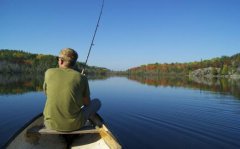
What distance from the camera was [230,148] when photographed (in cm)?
945

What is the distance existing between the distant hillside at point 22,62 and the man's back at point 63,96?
449 ft

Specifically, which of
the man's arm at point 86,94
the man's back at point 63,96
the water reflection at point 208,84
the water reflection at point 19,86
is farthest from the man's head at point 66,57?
the water reflection at point 208,84

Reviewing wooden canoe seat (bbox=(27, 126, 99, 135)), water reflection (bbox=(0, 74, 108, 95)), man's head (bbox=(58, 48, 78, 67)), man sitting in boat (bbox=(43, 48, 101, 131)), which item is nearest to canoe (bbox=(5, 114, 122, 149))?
wooden canoe seat (bbox=(27, 126, 99, 135))

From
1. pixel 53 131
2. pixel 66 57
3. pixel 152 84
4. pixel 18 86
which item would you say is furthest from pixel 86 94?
pixel 152 84

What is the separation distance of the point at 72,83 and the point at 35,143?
2257mm

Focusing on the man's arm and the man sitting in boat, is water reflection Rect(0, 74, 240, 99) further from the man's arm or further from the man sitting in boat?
the man sitting in boat

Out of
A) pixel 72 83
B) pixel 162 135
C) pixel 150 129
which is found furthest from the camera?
pixel 150 129

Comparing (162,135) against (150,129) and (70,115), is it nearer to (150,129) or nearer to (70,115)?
(150,129)

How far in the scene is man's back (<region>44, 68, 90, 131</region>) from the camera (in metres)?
6.09

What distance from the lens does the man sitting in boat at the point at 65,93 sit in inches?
240

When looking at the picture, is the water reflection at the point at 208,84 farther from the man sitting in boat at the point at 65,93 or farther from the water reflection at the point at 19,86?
the man sitting in boat at the point at 65,93

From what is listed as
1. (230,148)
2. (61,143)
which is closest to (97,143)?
(61,143)

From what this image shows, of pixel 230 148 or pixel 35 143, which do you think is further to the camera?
pixel 230 148

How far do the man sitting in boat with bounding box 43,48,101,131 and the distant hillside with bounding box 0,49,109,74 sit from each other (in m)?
137
